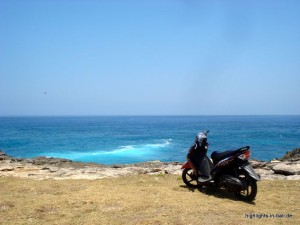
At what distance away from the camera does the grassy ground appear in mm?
6242

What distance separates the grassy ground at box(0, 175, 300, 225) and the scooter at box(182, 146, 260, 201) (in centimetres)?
29

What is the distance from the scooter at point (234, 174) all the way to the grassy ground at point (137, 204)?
0.96ft

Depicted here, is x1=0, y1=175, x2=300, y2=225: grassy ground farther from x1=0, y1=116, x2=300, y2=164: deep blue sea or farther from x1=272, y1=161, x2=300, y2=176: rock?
x1=0, y1=116, x2=300, y2=164: deep blue sea

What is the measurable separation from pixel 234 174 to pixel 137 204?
9.09 ft

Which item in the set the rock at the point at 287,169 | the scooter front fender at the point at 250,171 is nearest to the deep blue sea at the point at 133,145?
the rock at the point at 287,169

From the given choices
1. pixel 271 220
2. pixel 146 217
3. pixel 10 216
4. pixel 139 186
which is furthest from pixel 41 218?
pixel 271 220

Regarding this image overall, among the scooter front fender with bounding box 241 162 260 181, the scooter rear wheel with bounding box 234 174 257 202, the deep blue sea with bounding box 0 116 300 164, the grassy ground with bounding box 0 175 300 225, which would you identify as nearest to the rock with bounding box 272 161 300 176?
the grassy ground with bounding box 0 175 300 225

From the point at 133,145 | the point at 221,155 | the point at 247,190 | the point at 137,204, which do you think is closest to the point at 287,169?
the point at 221,155

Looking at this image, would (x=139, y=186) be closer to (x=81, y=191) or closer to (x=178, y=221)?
(x=81, y=191)

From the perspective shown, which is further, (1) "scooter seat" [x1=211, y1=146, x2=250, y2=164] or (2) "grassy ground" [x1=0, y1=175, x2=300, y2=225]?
(1) "scooter seat" [x1=211, y1=146, x2=250, y2=164]

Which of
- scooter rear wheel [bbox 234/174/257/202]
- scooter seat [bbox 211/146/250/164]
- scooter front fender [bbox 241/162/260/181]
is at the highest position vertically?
scooter seat [bbox 211/146/250/164]

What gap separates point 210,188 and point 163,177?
2.87 m

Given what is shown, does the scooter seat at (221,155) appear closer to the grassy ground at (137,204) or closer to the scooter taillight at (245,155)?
the scooter taillight at (245,155)

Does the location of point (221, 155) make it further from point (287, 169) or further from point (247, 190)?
point (287, 169)
